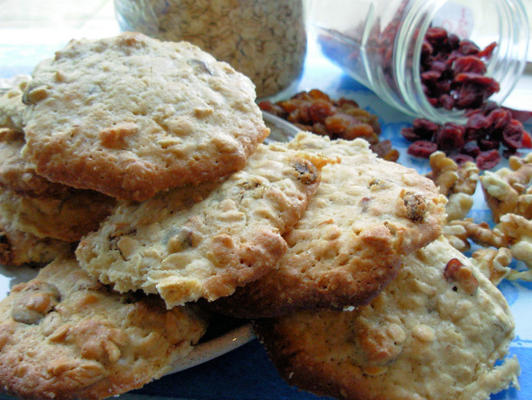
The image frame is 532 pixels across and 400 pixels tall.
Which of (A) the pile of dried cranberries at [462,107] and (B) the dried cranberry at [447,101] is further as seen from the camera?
(B) the dried cranberry at [447,101]

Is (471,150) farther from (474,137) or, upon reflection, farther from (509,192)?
(509,192)

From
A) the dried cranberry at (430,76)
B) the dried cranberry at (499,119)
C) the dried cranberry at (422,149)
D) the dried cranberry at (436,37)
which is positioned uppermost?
the dried cranberry at (436,37)

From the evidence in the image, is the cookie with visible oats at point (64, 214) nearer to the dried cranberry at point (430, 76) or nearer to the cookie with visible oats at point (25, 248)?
the cookie with visible oats at point (25, 248)

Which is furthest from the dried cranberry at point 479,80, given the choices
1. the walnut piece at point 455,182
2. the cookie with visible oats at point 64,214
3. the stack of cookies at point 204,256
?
the cookie with visible oats at point 64,214

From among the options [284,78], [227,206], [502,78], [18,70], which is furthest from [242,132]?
[18,70]

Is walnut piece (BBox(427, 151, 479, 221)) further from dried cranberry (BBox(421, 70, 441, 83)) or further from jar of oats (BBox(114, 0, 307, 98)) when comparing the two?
jar of oats (BBox(114, 0, 307, 98))

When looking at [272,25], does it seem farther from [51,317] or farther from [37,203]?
Result: [51,317]

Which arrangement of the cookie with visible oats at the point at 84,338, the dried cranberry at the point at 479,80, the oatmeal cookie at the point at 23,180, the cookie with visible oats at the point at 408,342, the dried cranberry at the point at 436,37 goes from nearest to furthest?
the cookie with visible oats at the point at 84,338
the cookie with visible oats at the point at 408,342
the oatmeal cookie at the point at 23,180
the dried cranberry at the point at 479,80
the dried cranberry at the point at 436,37

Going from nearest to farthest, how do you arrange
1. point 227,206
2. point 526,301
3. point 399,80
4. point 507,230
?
point 227,206
point 526,301
point 507,230
point 399,80

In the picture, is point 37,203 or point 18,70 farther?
point 18,70
